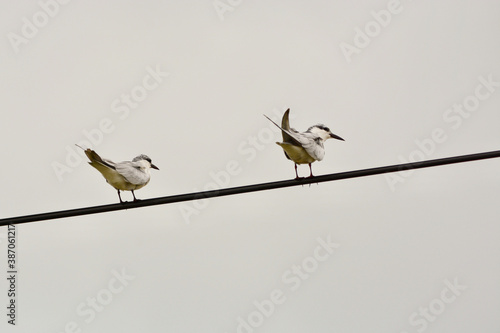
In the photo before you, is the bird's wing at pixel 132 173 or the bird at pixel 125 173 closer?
the bird at pixel 125 173

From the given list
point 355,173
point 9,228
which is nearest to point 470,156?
point 355,173

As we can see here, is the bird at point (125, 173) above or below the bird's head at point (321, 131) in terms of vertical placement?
above

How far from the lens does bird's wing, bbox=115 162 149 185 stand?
257 inches

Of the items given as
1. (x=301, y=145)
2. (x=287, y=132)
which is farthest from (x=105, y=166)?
(x=301, y=145)

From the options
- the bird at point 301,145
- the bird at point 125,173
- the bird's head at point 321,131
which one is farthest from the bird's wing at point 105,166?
the bird's head at point 321,131

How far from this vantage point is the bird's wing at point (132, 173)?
6.54m

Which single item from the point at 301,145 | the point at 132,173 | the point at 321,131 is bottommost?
the point at 301,145

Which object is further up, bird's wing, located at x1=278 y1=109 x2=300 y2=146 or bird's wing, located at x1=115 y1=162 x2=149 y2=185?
bird's wing, located at x1=115 y1=162 x2=149 y2=185

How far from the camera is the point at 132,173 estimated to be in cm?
659

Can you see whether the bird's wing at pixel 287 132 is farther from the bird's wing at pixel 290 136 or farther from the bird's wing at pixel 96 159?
the bird's wing at pixel 96 159

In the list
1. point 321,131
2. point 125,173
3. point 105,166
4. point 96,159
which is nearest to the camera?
point 96,159

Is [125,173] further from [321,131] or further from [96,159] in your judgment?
[321,131]

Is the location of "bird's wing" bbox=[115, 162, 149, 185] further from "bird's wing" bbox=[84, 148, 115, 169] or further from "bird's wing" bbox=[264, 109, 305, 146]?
"bird's wing" bbox=[264, 109, 305, 146]

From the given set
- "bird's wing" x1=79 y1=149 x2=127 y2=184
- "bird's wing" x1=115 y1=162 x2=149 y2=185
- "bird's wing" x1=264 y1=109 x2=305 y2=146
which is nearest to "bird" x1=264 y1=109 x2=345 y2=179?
"bird's wing" x1=264 y1=109 x2=305 y2=146
